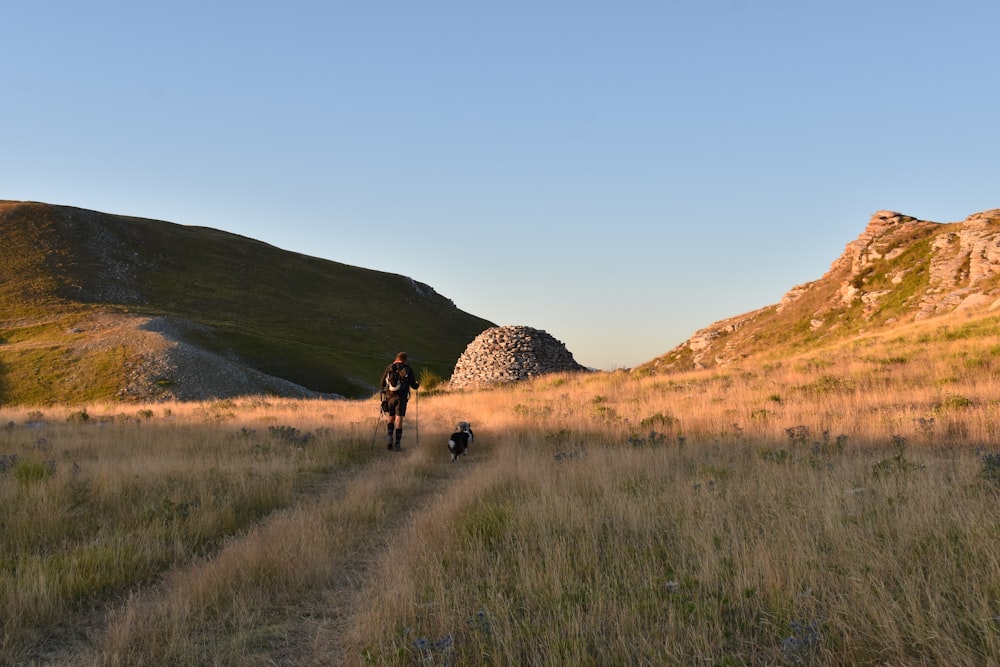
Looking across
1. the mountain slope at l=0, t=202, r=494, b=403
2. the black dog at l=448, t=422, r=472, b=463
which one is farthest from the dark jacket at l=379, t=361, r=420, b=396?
the mountain slope at l=0, t=202, r=494, b=403

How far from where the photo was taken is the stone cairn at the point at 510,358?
130 feet

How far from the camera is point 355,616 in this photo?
14.2 feet

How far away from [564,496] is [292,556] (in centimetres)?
309

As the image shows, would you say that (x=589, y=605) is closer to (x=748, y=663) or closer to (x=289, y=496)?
(x=748, y=663)

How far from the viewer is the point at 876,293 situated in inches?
1366

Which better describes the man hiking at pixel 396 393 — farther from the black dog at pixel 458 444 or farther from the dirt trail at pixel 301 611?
the dirt trail at pixel 301 611

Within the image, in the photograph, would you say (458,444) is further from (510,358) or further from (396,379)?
(510,358)

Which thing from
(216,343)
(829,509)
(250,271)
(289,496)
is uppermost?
(250,271)

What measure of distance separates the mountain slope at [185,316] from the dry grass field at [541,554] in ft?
138

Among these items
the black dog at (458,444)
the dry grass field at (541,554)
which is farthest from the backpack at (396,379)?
the dry grass field at (541,554)

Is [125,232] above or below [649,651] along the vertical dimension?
above

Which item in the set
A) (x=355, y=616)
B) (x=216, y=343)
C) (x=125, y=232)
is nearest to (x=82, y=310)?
(x=216, y=343)

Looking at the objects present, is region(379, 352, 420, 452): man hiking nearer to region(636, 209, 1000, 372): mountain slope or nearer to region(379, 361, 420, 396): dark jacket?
region(379, 361, 420, 396): dark jacket

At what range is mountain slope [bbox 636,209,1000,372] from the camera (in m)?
30.6
